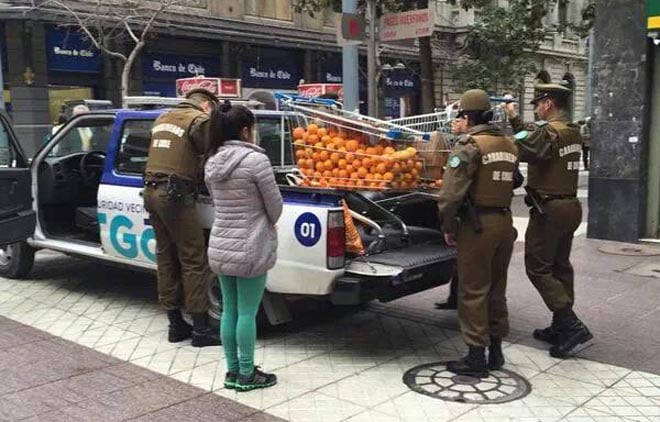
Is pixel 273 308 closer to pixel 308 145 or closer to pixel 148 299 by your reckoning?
pixel 308 145

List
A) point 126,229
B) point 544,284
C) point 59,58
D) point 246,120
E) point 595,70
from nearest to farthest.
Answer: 1. point 246,120
2. point 544,284
3. point 126,229
4. point 595,70
5. point 59,58

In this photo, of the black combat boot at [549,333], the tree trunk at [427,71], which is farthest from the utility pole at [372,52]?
the tree trunk at [427,71]

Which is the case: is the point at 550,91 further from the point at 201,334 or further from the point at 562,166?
the point at 201,334

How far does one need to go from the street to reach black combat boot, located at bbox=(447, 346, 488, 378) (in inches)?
6.4

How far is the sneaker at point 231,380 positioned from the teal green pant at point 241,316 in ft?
0.18

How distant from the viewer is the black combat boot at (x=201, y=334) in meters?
5.48

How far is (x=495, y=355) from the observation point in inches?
194

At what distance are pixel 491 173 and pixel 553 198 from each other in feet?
2.72

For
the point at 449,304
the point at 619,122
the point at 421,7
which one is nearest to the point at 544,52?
the point at 421,7

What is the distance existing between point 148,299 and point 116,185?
130 cm

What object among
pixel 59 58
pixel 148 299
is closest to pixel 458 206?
pixel 148 299

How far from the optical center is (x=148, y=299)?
701cm

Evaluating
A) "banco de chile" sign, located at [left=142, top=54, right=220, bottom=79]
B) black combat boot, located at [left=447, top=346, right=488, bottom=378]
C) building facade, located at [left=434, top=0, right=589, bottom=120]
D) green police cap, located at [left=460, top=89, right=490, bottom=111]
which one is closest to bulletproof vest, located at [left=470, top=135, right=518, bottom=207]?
green police cap, located at [left=460, top=89, right=490, bottom=111]

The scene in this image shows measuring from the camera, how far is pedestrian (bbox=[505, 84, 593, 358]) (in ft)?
16.7
